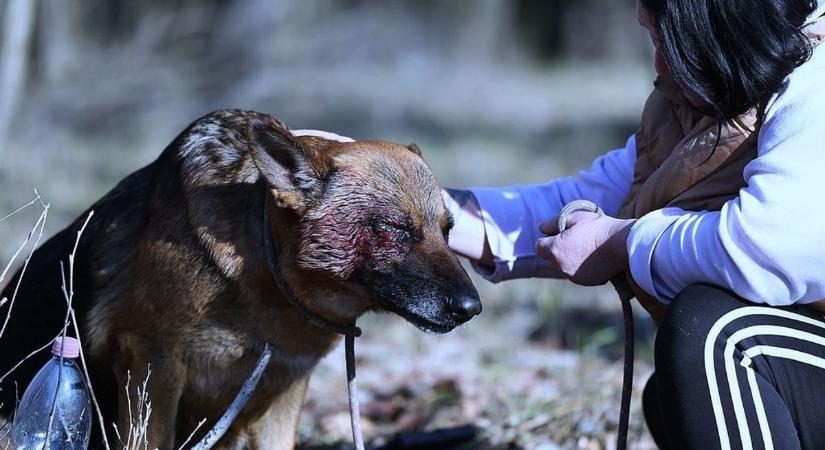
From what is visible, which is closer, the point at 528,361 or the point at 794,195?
the point at 794,195

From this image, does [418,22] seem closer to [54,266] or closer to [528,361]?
[528,361]

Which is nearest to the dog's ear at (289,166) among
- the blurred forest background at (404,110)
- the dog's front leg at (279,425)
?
the dog's front leg at (279,425)

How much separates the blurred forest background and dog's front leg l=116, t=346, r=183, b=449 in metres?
1.22

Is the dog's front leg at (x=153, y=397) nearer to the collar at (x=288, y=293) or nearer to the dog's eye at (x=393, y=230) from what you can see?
the collar at (x=288, y=293)

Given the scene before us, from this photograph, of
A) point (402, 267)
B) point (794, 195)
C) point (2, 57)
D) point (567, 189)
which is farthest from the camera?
point (2, 57)

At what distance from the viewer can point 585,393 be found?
472cm

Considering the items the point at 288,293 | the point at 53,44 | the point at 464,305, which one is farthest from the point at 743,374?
the point at 53,44

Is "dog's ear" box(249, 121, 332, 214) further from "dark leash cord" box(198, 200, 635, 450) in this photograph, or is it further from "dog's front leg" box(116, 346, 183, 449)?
"dog's front leg" box(116, 346, 183, 449)

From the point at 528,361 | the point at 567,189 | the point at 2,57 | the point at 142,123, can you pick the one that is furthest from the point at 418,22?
the point at 567,189

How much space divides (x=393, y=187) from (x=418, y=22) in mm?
15762

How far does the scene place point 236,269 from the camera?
10.4ft

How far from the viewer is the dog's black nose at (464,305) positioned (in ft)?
9.67

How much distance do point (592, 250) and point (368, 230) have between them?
650mm

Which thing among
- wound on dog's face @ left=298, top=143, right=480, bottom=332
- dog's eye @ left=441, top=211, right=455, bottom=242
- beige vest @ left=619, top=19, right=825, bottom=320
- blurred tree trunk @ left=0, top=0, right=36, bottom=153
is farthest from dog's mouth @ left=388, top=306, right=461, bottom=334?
blurred tree trunk @ left=0, top=0, right=36, bottom=153
